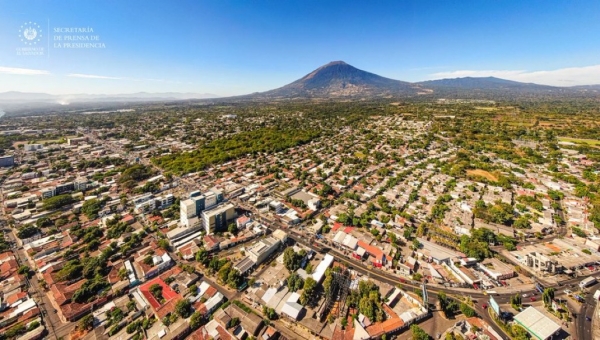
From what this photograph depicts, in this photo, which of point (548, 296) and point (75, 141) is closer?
point (548, 296)

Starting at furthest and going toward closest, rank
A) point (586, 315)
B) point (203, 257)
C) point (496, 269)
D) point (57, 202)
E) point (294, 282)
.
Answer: point (57, 202) < point (203, 257) < point (496, 269) < point (294, 282) < point (586, 315)

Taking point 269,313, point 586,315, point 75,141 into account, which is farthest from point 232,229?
point 75,141

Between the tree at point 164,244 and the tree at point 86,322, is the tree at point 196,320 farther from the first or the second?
the tree at point 164,244

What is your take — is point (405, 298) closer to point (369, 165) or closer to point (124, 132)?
point (369, 165)

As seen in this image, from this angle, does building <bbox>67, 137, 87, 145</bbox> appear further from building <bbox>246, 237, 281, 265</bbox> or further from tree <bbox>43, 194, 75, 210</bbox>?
building <bbox>246, 237, 281, 265</bbox>

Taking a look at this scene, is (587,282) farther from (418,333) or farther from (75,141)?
(75,141)

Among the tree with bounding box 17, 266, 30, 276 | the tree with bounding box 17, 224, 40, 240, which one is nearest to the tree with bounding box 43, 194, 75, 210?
the tree with bounding box 17, 224, 40, 240

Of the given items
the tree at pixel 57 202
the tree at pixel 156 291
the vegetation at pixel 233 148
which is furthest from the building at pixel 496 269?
the tree at pixel 57 202

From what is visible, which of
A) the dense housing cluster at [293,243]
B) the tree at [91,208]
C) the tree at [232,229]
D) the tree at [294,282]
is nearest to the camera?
the dense housing cluster at [293,243]
